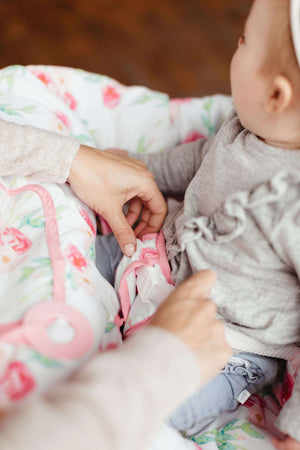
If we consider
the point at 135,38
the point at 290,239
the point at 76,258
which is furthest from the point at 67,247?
the point at 135,38

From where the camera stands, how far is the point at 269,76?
Result: 0.65 m

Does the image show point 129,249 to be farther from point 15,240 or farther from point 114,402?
point 114,402

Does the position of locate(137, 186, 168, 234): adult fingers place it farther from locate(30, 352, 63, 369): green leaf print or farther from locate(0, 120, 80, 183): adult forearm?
locate(30, 352, 63, 369): green leaf print

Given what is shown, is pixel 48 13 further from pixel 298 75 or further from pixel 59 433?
pixel 59 433

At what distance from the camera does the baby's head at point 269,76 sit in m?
0.62

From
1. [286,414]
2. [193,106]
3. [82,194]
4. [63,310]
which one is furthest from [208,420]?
[193,106]

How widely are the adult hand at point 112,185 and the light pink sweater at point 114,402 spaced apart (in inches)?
12.2

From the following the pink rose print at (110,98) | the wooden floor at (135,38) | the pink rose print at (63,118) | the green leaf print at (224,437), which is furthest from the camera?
the wooden floor at (135,38)

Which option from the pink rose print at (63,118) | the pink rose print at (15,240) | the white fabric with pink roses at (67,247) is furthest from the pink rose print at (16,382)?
the pink rose print at (63,118)

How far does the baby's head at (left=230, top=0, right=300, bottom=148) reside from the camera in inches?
24.3

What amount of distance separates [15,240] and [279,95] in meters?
0.48

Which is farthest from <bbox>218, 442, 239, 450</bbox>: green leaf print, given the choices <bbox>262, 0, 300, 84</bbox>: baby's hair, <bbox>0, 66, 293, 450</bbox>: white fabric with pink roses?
<bbox>262, 0, 300, 84</bbox>: baby's hair

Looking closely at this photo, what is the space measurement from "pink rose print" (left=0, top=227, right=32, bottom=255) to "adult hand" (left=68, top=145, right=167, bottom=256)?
13 centimetres

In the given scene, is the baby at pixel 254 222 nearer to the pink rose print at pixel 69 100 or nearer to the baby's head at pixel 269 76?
the baby's head at pixel 269 76
